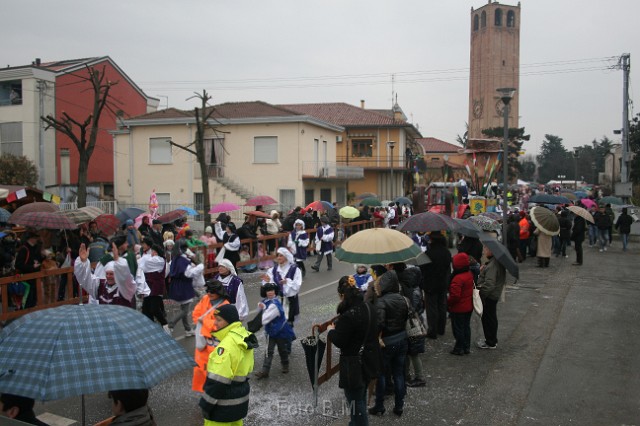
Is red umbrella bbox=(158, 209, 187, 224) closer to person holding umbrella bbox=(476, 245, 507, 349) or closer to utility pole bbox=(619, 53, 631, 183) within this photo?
person holding umbrella bbox=(476, 245, 507, 349)

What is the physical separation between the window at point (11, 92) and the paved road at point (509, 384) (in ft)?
107

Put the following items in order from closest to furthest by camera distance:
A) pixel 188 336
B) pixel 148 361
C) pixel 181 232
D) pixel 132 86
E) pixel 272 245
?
1. pixel 148 361
2. pixel 188 336
3. pixel 181 232
4. pixel 272 245
5. pixel 132 86

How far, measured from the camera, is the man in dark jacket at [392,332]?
5852 mm

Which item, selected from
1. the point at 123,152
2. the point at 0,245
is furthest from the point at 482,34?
the point at 0,245

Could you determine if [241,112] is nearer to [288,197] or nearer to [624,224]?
[288,197]

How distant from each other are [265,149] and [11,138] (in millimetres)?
17465

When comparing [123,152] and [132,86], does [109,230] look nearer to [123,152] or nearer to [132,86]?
[123,152]

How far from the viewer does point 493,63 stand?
3607 inches

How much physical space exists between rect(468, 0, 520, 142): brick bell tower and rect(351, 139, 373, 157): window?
1916 inches

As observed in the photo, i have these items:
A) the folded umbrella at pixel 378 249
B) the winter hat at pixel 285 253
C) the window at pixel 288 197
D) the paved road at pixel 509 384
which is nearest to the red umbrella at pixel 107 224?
the paved road at pixel 509 384

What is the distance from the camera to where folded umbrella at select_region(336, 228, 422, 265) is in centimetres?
688

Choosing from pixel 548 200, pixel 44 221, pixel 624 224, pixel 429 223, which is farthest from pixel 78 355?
pixel 624 224

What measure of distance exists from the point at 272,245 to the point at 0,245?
8.12 m

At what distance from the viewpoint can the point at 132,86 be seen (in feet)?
141
